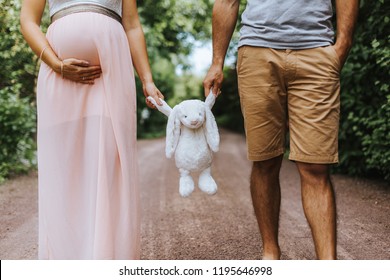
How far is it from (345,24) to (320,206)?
1.02m

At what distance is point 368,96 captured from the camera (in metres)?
6.47

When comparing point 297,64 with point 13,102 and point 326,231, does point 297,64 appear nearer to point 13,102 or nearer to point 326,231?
point 326,231

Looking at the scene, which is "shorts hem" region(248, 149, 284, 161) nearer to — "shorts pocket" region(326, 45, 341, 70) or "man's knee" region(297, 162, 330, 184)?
"man's knee" region(297, 162, 330, 184)

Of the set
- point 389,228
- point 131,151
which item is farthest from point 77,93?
point 389,228

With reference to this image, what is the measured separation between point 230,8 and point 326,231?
1449 millimetres

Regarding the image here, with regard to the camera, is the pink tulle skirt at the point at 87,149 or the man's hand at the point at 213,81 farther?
the man's hand at the point at 213,81

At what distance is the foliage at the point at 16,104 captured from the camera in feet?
20.5

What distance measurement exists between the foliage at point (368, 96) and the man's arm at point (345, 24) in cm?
235

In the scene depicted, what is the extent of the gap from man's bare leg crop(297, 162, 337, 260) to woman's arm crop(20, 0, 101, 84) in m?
1.28

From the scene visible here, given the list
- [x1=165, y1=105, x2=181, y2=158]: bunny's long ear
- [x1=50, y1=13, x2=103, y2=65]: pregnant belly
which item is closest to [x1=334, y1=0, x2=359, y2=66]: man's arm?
[x1=165, y1=105, x2=181, y2=158]: bunny's long ear

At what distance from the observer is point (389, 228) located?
4438 mm

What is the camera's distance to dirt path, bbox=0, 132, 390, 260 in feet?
12.6

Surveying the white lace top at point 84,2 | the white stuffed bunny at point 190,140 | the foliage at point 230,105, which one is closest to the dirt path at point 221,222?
the white stuffed bunny at point 190,140

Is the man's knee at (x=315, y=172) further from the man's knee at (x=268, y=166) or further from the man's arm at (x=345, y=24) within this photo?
the man's arm at (x=345, y=24)
